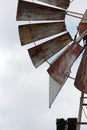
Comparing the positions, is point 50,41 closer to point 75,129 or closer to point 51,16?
point 51,16

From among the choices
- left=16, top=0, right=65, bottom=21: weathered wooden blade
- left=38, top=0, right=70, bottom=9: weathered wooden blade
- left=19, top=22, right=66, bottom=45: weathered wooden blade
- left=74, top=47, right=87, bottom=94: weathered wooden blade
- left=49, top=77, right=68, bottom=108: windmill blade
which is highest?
left=38, top=0, right=70, bottom=9: weathered wooden blade

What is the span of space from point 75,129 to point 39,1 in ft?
13.5

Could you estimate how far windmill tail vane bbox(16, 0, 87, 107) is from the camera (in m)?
14.8

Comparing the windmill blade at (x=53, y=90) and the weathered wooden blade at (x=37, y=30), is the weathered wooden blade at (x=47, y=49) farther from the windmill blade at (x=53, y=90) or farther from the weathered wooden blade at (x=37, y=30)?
the windmill blade at (x=53, y=90)

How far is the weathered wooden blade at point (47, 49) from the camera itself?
15281 millimetres

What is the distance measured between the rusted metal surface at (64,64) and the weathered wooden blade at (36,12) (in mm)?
1163

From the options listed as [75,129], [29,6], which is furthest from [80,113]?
[29,6]

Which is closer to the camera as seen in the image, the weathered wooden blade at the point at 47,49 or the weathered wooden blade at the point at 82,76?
the weathered wooden blade at the point at 82,76

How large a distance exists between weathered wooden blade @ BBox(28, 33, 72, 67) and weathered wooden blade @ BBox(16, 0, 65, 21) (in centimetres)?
68

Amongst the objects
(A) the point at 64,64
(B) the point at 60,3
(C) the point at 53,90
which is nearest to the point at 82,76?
(A) the point at 64,64

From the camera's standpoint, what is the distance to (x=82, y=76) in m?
14.7

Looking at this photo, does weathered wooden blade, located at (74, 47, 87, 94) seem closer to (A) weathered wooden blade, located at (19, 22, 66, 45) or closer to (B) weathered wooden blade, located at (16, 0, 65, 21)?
(A) weathered wooden blade, located at (19, 22, 66, 45)

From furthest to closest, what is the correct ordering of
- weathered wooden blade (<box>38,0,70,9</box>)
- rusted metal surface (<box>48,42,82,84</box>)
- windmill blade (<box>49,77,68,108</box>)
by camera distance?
weathered wooden blade (<box>38,0,70,9</box>)
windmill blade (<box>49,77,68,108</box>)
rusted metal surface (<box>48,42,82,84</box>)

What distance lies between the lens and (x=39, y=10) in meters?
15.6
